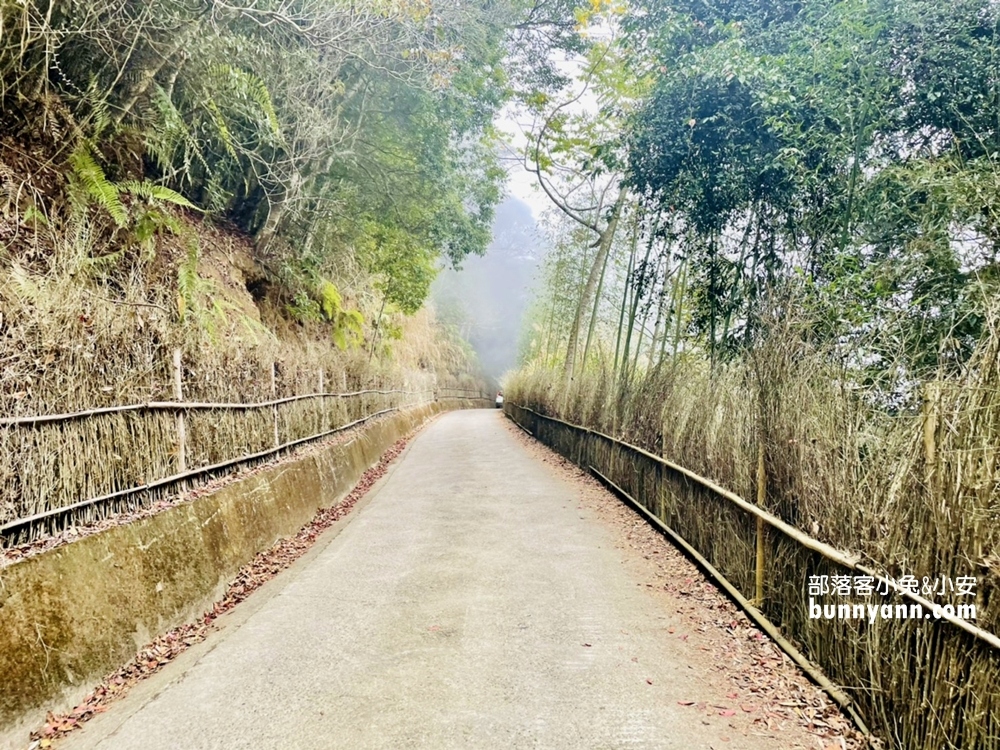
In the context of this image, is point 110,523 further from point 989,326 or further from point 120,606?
point 989,326

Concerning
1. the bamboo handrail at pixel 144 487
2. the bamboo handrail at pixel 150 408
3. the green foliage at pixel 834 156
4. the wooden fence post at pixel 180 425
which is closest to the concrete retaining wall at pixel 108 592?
the bamboo handrail at pixel 144 487

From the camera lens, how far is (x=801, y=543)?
9.55 ft

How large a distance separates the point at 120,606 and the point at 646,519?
14.8 feet

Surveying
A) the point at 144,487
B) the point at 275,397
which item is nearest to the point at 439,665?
the point at 144,487

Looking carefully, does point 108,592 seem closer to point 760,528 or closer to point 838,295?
point 760,528

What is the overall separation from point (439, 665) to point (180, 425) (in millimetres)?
2710

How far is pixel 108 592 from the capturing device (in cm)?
296

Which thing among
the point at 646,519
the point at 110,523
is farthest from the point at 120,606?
the point at 646,519

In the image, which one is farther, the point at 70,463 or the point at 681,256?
the point at 681,256

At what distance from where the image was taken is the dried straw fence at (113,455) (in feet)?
9.18

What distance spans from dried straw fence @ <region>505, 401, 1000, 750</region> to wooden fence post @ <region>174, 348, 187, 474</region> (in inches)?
152

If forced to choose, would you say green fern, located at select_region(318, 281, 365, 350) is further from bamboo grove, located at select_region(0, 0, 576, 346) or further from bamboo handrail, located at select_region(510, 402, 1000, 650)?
bamboo handrail, located at select_region(510, 402, 1000, 650)

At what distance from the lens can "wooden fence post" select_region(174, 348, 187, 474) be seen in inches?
168

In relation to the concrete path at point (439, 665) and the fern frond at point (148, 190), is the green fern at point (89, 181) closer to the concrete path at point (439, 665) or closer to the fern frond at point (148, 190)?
the fern frond at point (148, 190)
